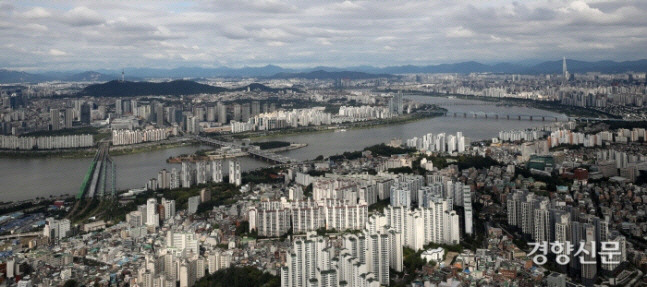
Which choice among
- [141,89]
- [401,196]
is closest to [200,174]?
[401,196]

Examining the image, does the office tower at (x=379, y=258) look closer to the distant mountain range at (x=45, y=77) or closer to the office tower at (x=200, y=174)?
the office tower at (x=200, y=174)

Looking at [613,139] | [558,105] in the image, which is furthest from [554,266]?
[558,105]

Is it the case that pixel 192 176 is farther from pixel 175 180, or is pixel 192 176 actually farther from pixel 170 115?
pixel 170 115

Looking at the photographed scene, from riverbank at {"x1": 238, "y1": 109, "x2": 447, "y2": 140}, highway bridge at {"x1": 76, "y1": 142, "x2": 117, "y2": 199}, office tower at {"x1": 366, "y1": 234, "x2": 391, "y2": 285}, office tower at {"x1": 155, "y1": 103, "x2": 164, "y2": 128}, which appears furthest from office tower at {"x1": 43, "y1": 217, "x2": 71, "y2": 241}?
office tower at {"x1": 155, "y1": 103, "x2": 164, "y2": 128}

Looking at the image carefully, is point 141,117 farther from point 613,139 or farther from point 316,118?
point 613,139

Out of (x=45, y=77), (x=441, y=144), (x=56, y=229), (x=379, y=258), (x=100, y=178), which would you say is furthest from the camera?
(x=45, y=77)

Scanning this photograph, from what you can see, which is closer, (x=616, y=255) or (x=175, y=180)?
(x=616, y=255)
